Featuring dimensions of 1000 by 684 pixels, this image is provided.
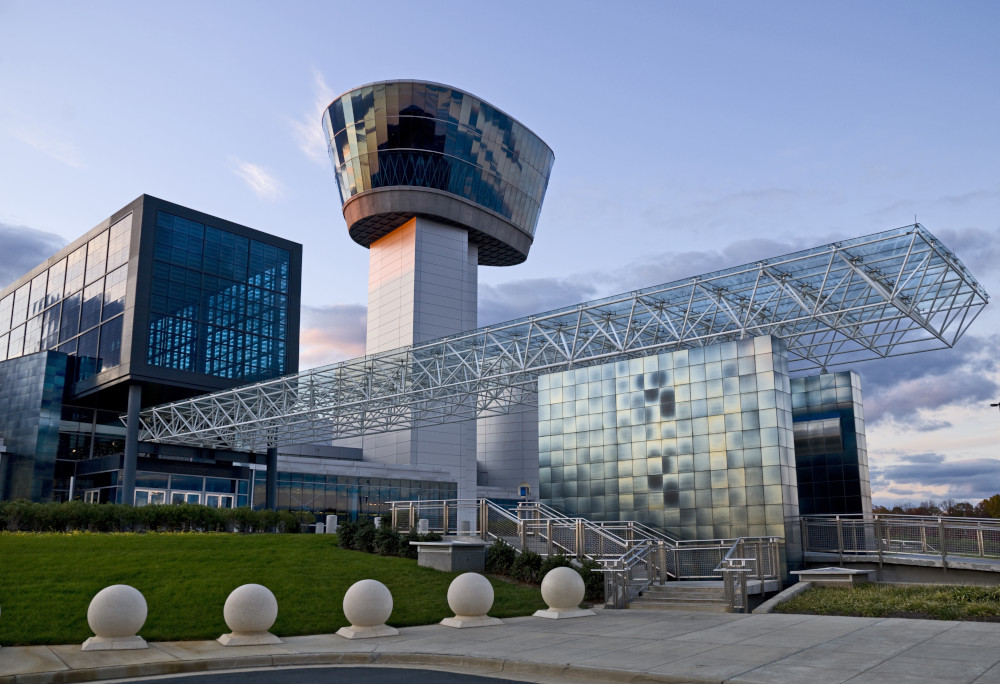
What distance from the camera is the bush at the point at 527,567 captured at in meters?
23.8

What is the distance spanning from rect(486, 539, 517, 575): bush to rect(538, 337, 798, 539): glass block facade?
806 cm

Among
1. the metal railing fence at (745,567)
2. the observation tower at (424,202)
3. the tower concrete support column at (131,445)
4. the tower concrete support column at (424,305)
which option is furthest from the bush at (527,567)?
the tower concrete support column at (424,305)

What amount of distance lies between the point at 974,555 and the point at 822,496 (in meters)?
11.7

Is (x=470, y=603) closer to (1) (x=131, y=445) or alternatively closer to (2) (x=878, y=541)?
(2) (x=878, y=541)

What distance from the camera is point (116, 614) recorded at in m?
14.8

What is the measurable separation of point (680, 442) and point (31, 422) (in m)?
45.5

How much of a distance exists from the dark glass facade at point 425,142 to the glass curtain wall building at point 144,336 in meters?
22.8

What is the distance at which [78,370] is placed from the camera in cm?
5712

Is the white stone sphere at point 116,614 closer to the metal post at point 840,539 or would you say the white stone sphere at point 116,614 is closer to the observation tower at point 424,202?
the metal post at point 840,539

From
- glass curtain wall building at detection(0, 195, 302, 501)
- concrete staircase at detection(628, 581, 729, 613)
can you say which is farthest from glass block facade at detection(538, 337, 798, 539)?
glass curtain wall building at detection(0, 195, 302, 501)

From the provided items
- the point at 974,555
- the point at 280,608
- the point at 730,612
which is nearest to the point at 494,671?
the point at 280,608

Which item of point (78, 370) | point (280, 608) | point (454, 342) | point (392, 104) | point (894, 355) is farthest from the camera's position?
point (392, 104)

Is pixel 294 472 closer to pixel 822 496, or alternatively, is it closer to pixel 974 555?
pixel 822 496

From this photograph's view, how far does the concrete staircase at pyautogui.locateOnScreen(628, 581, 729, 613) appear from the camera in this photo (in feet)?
66.2
